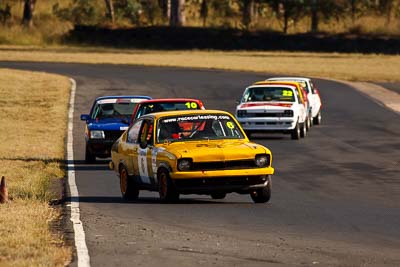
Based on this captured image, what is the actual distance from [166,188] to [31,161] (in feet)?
29.1

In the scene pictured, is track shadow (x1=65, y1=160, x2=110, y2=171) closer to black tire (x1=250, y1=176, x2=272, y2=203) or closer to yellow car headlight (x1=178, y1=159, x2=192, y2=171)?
black tire (x1=250, y1=176, x2=272, y2=203)

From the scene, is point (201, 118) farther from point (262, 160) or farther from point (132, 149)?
point (262, 160)

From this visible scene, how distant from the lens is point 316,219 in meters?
16.5

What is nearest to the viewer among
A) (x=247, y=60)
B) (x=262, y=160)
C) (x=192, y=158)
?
(x=192, y=158)

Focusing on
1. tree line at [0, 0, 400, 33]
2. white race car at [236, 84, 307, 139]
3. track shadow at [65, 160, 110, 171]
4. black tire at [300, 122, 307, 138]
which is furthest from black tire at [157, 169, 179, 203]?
tree line at [0, 0, 400, 33]

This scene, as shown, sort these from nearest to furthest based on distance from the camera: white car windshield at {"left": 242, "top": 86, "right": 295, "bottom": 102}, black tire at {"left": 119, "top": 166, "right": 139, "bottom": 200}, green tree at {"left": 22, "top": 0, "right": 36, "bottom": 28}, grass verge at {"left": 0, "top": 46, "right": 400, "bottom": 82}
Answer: black tire at {"left": 119, "top": 166, "right": 139, "bottom": 200} → white car windshield at {"left": 242, "top": 86, "right": 295, "bottom": 102} → grass verge at {"left": 0, "top": 46, "right": 400, "bottom": 82} → green tree at {"left": 22, "top": 0, "right": 36, "bottom": 28}

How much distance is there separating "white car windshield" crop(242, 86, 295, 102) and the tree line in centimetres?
5721

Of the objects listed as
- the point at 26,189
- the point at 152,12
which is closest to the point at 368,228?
the point at 26,189

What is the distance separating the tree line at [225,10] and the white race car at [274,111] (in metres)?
57.3

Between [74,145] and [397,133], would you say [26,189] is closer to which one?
[74,145]

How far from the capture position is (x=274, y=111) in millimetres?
33906

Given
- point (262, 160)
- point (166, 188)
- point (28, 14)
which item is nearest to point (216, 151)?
point (262, 160)

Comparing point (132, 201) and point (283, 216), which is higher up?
point (283, 216)

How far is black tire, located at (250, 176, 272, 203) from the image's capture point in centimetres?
1844
